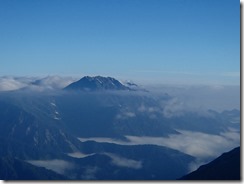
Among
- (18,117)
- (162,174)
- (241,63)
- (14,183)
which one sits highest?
(241,63)

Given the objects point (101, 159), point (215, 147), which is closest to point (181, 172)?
point (101, 159)

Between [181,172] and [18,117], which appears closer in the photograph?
[181,172]

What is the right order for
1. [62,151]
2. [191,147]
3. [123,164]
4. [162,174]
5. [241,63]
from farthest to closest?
[191,147] → [62,151] → [123,164] → [162,174] → [241,63]

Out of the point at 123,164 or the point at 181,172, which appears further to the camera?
the point at 123,164

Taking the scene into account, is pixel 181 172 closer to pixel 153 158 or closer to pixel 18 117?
pixel 153 158

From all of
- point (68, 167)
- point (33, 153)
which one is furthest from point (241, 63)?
point (33, 153)

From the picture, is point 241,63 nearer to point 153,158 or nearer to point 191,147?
point 153,158

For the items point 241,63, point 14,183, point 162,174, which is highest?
point 241,63

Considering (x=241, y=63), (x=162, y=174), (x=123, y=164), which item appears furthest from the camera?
(x=123, y=164)

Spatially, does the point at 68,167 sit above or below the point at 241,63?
below
